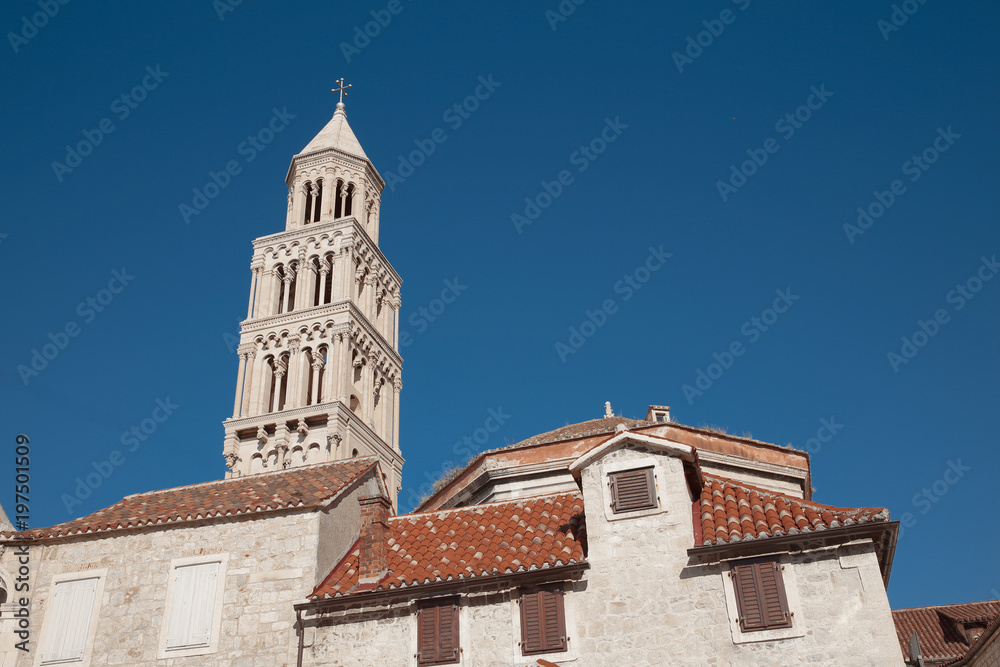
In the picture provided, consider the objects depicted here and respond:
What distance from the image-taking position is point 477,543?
20.4 m

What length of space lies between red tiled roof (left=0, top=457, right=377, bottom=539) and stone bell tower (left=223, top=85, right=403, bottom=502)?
2365cm

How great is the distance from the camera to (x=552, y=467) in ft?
82.5

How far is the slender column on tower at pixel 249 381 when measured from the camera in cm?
5272

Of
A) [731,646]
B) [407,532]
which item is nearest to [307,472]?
[407,532]

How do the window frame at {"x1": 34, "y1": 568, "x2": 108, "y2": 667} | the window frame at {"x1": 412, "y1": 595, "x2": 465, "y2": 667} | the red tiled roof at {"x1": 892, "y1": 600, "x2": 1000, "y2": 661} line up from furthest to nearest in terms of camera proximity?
1. the red tiled roof at {"x1": 892, "y1": 600, "x2": 1000, "y2": 661}
2. the window frame at {"x1": 34, "y1": 568, "x2": 108, "y2": 667}
3. the window frame at {"x1": 412, "y1": 595, "x2": 465, "y2": 667}

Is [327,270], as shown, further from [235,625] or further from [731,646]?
[731,646]

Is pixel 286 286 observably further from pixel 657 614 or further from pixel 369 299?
pixel 657 614

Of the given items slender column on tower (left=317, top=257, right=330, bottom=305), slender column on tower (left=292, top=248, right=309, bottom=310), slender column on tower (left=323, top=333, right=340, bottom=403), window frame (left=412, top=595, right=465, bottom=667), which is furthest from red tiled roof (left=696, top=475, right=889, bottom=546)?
slender column on tower (left=292, top=248, right=309, bottom=310)

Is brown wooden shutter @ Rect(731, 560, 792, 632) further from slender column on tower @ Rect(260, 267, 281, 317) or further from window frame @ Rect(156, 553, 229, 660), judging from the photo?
slender column on tower @ Rect(260, 267, 281, 317)

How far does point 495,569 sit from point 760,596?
16.9 feet

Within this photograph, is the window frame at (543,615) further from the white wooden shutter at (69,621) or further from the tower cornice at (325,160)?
the tower cornice at (325,160)

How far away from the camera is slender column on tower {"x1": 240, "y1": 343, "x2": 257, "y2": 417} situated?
173 feet

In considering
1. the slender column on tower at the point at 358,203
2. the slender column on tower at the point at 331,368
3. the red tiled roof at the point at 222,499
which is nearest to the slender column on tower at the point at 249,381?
the slender column on tower at the point at 331,368

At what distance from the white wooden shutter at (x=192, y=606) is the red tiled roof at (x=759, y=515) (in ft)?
34.7
